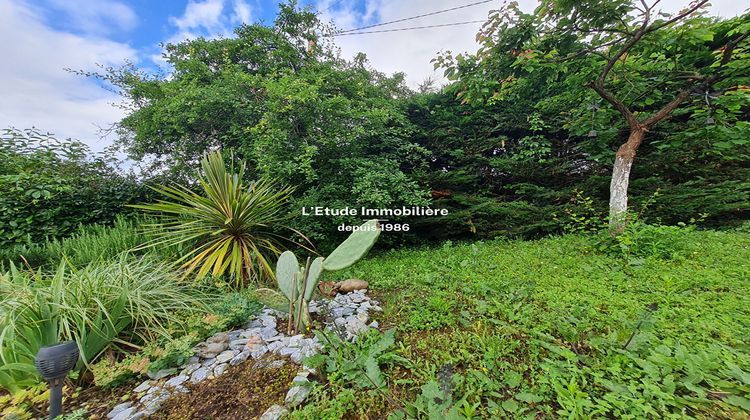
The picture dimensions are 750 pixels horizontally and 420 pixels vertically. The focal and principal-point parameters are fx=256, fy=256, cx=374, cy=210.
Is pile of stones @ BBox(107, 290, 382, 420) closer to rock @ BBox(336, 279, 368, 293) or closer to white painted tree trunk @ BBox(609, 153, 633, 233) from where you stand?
rock @ BBox(336, 279, 368, 293)

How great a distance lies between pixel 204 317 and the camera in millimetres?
1644

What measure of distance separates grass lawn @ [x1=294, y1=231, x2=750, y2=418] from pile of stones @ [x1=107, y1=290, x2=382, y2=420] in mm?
146

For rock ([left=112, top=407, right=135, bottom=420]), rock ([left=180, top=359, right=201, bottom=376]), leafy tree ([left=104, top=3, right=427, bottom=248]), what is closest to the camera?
rock ([left=112, top=407, right=135, bottom=420])

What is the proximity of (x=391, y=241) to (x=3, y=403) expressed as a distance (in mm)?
3337

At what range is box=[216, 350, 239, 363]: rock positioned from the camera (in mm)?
1350

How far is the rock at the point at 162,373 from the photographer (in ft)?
4.09

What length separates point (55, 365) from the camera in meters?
0.91

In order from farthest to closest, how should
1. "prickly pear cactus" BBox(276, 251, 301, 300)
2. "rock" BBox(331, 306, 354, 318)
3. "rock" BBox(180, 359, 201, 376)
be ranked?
"rock" BBox(331, 306, 354, 318) < "prickly pear cactus" BBox(276, 251, 301, 300) < "rock" BBox(180, 359, 201, 376)

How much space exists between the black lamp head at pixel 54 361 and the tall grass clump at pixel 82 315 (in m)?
0.31

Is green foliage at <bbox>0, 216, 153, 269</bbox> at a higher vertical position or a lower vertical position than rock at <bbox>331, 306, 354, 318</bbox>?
higher

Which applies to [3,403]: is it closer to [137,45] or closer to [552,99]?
[137,45]

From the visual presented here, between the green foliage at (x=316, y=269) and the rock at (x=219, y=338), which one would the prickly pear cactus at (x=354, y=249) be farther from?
the rock at (x=219, y=338)

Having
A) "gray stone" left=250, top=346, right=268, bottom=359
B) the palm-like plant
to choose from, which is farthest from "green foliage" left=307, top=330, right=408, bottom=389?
the palm-like plant

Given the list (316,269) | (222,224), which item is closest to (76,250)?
(222,224)
